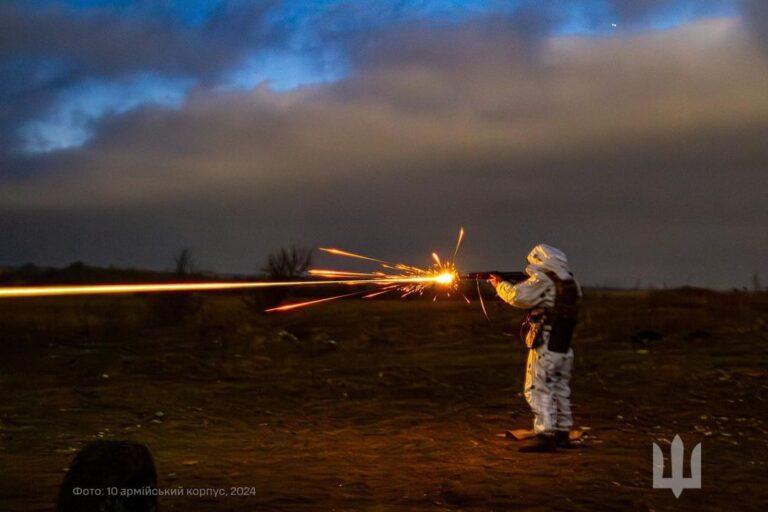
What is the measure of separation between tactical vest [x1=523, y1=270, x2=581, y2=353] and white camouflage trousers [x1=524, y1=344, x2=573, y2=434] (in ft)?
0.33

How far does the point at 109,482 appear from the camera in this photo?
569 cm

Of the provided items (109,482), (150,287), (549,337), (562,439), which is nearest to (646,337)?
(562,439)

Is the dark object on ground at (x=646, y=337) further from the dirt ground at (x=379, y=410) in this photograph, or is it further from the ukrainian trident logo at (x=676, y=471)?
the ukrainian trident logo at (x=676, y=471)

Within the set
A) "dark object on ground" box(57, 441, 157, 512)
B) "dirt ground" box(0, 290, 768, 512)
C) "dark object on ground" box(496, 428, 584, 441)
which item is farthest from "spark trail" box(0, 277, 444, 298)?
"dark object on ground" box(496, 428, 584, 441)

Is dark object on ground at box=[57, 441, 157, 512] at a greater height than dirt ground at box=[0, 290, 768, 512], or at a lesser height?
greater

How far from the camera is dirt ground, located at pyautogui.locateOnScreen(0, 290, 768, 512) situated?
327 inches

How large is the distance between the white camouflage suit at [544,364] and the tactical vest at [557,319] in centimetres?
5

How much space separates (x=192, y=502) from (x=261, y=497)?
609 mm

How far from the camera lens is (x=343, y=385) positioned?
635 inches

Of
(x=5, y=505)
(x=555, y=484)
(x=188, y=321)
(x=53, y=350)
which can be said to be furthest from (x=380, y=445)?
(x=188, y=321)

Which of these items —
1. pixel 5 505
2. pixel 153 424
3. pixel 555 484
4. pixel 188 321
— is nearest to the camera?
pixel 5 505

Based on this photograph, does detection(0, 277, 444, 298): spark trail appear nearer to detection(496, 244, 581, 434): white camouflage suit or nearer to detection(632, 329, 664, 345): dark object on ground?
detection(496, 244, 581, 434): white camouflage suit

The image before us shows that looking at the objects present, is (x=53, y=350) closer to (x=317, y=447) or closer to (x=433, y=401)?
(x=433, y=401)

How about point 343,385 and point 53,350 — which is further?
point 53,350
